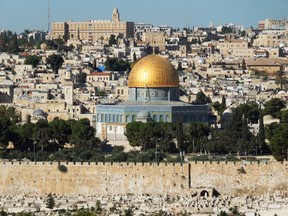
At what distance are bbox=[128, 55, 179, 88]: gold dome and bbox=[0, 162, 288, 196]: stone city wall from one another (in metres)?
14.3

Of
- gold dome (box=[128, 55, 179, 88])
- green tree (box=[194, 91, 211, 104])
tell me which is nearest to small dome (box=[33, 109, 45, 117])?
gold dome (box=[128, 55, 179, 88])

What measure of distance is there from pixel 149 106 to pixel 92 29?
236ft

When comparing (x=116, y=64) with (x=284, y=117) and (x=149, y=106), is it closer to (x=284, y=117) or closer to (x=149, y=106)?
(x=149, y=106)

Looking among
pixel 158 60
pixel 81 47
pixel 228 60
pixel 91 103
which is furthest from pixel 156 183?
pixel 81 47

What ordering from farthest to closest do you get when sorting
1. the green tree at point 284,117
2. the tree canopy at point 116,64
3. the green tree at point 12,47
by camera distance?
the green tree at point 12,47 < the tree canopy at point 116,64 < the green tree at point 284,117

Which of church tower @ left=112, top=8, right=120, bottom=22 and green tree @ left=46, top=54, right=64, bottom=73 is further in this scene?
church tower @ left=112, top=8, right=120, bottom=22

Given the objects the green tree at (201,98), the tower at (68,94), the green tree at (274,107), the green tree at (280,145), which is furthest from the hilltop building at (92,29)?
the green tree at (280,145)

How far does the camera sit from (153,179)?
38.7m

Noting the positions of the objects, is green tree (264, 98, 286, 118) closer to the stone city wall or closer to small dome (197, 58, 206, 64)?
the stone city wall

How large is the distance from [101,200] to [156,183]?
2252mm

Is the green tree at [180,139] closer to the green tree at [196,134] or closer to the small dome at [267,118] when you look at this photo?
the green tree at [196,134]

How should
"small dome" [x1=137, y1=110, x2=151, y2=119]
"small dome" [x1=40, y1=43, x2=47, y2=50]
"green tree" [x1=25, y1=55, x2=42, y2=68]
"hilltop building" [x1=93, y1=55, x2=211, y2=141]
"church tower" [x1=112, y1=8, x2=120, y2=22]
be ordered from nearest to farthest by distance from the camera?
"small dome" [x1=137, y1=110, x2=151, y2=119] < "hilltop building" [x1=93, y1=55, x2=211, y2=141] < "green tree" [x1=25, y1=55, x2=42, y2=68] < "small dome" [x1=40, y1=43, x2=47, y2=50] < "church tower" [x1=112, y1=8, x2=120, y2=22]

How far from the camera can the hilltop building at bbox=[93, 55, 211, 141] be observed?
5172cm

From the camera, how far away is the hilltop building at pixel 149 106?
5172cm
